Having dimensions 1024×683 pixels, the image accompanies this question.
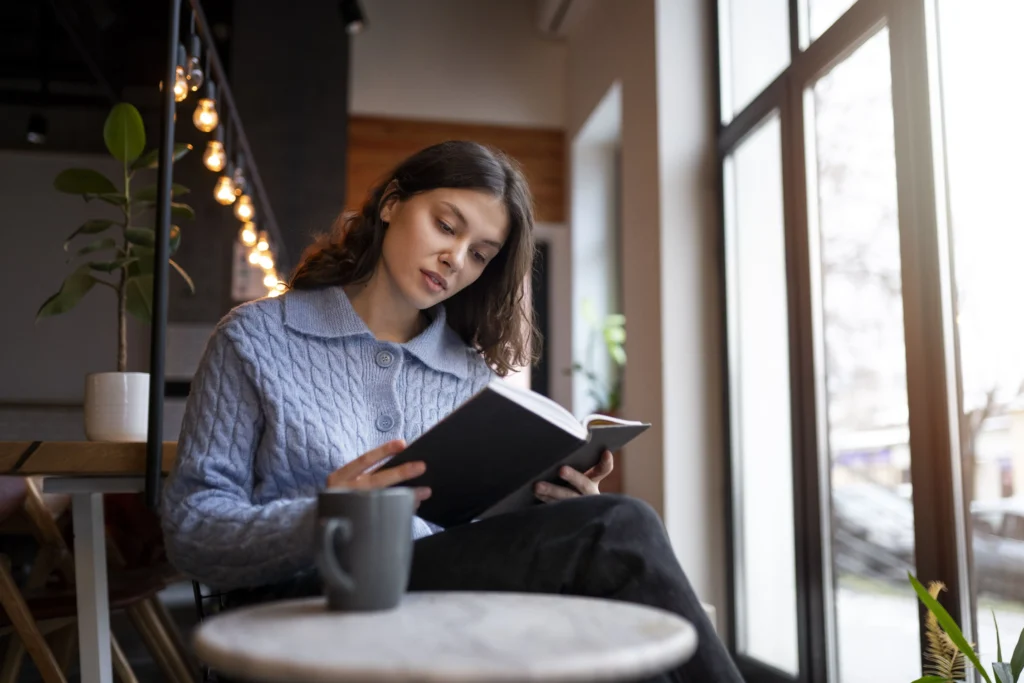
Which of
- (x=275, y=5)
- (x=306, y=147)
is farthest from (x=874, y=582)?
(x=275, y=5)

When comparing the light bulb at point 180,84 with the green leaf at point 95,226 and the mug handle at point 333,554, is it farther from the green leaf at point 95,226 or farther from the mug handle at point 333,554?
the mug handle at point 333,554

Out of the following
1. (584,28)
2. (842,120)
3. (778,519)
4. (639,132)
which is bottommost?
(778,519)

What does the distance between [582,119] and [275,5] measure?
195 centimetres

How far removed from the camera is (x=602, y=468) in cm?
135

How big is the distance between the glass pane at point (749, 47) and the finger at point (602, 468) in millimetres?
2157

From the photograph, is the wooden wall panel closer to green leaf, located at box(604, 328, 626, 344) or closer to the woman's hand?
green leaf, located at box(604, 328, 626, 344)

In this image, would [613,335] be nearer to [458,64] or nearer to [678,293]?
[678,293]

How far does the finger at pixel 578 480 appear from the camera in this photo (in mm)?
1321

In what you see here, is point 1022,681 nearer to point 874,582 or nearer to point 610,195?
point 874,582

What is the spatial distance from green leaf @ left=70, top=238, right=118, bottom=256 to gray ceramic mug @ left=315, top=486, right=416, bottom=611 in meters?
1.49

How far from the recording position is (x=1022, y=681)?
1.81 m

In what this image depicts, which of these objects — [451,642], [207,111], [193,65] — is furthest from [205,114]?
[451,642]

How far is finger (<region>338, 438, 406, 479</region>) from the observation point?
1.03 metres

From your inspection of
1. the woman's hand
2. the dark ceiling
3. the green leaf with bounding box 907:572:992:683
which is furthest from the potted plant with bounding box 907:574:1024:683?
the dark ceiling
